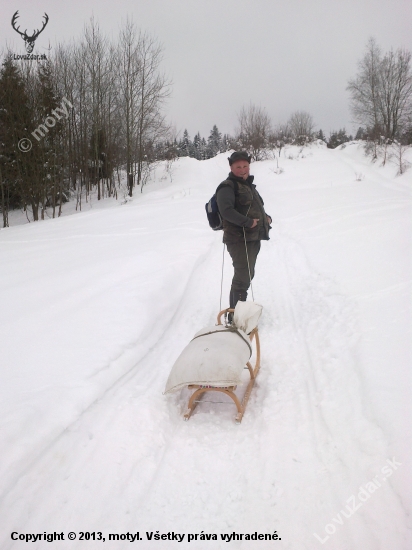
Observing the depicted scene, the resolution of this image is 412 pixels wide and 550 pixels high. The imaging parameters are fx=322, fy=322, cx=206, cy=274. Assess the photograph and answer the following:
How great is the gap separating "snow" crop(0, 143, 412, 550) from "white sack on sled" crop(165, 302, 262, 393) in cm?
43

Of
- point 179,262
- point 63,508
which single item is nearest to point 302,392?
point 63,508

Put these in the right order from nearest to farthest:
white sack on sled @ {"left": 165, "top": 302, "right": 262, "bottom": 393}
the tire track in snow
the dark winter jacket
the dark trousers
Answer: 1. the tire track in snow
2. white sack on sled @ {"left": 165, "top": 302, "right": 262, "bottom": 393}
3. the dark winter jacket
4. the dark trousers

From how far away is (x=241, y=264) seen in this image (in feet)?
13.0

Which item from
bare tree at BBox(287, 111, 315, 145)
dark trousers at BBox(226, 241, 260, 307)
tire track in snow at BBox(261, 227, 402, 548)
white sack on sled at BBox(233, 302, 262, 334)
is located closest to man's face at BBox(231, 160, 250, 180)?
dark trousers at BBox(226, 241, 260, 307)

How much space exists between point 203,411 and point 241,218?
6.59 ft

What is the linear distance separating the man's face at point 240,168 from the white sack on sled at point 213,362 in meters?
1.85

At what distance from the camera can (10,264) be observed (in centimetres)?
675

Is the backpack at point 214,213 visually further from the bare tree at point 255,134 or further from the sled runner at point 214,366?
the bare tree at point 255,134

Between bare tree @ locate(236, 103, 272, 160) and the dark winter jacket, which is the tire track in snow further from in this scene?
bare tree @ locate(236, 103, 272, 160)

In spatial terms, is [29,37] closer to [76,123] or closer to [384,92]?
[76,123]

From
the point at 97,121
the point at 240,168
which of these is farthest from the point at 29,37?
the point at 240,168

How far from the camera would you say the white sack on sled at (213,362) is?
243 centimetres

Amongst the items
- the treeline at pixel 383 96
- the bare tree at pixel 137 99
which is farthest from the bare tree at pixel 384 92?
the bare tree at pixel 137 99

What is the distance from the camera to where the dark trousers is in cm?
394
